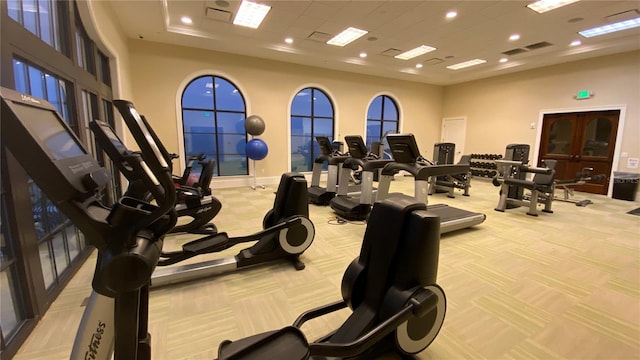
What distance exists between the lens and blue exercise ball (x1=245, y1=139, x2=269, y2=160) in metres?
6.91

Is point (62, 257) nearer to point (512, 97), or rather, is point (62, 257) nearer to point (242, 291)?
point (242, 291)

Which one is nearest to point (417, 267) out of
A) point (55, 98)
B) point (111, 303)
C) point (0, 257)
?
point (111, 303)

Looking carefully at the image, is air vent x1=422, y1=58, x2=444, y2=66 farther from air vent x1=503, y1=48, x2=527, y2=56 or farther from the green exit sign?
the green exit sign

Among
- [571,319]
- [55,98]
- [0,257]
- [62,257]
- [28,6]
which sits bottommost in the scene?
[571,319]

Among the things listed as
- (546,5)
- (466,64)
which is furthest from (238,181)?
(466,64)

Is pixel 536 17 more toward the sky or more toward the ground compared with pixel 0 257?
more toward the sky

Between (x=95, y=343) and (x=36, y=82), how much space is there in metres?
2.36

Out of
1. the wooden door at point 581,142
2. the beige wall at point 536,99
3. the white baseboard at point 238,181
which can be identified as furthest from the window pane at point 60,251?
the beige wall at point 536,99

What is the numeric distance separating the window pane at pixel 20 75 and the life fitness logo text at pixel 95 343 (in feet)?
6.13

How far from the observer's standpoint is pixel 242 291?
2389 mm

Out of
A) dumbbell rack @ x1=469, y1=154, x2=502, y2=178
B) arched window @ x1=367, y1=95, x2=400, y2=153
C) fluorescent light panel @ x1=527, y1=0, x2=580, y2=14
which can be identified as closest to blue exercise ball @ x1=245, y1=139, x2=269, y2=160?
arched window @ x1=367, y1=95, x2=400, y2=153

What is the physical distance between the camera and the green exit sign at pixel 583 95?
275 inches

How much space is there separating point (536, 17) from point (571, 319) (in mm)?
5364

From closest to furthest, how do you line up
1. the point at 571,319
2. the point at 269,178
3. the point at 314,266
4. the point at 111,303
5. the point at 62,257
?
the point at 111,303, the point at 571,319, the point at 62,257, the point at 314,266, the point at 269,178
